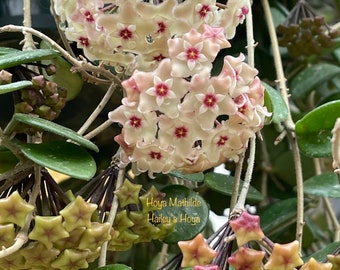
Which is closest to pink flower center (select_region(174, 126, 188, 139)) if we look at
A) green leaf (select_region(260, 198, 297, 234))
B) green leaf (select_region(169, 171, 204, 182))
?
green leaf (select_region(169, 171, 204, 182))

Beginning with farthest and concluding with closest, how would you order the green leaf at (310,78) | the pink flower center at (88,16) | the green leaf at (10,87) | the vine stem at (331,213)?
1. the green leaf at (310,78)
2. the vine stem at (331,213)
3. the pink flower center at (88,16)
4. the green leaf at (10,87)

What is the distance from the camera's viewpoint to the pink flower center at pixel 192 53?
79 cm

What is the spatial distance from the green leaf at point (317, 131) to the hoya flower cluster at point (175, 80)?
9 cm

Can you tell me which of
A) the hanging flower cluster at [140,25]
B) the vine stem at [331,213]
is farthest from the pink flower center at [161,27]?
the vine stem at [331,213]

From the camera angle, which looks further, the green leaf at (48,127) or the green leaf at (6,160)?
the green leaf at (6,160)

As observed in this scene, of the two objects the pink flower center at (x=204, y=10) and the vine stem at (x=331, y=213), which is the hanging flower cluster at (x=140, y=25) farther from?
the vine stem at (x=331, y=213)

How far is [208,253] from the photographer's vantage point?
2.47 feet

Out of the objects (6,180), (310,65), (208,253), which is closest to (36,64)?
(6,180)

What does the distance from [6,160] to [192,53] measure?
0.96ft

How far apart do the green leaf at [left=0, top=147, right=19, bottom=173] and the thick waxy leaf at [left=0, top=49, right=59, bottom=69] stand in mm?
124

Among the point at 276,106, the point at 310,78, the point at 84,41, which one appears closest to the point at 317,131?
the point at 276,106

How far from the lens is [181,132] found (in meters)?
0.81

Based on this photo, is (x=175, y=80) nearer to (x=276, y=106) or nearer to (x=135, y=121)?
(x=135, y=121)

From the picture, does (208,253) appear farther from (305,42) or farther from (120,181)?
(305,42)
